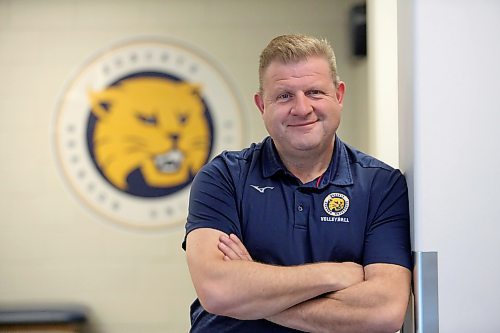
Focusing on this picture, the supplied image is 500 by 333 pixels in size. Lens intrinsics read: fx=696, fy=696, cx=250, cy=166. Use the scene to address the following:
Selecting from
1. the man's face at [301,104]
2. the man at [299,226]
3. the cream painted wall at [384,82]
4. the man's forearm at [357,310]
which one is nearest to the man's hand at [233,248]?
the man at [299,226]

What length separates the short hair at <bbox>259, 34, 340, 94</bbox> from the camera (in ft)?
6.58

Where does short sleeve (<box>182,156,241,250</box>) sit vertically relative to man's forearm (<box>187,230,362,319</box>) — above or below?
above

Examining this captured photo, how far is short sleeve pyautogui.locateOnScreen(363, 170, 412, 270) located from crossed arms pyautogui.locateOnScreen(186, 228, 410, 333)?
0.03m

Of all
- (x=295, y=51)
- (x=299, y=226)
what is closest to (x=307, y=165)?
(x=299, y=226)

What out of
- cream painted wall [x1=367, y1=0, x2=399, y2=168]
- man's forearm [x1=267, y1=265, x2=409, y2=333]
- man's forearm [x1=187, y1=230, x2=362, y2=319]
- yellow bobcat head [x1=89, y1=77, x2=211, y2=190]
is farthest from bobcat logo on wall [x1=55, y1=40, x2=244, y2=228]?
man's forearm [x1=267, y1=265, x2=409, y2=333]

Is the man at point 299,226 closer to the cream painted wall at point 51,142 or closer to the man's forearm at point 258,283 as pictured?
the man's forearm at point 258,283

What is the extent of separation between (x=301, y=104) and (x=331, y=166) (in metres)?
0.24

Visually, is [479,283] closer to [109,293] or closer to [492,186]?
[492,186]

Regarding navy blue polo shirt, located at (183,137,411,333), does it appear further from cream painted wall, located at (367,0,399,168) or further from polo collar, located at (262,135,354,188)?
cream painted wall, located at (367,0,399,168)

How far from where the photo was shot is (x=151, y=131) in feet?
14.2

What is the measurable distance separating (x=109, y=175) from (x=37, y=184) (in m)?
0.45

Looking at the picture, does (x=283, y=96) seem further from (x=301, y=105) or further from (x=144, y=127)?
(x=144, y=127)

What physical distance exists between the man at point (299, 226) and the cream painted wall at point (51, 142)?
2.22m

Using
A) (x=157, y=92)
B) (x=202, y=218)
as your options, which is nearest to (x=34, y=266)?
(x=157, y=92)
